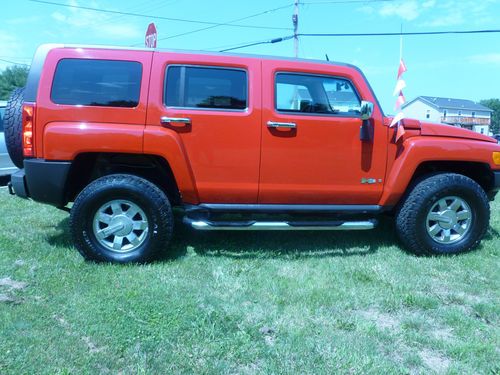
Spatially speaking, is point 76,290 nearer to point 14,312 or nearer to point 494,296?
point 14,312

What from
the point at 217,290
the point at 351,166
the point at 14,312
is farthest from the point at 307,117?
the point at 14,312

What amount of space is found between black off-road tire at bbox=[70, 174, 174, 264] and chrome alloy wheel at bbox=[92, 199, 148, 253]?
3cm

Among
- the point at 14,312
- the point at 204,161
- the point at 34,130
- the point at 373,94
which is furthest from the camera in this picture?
the point at 373,94

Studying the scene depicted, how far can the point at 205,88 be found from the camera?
13.7ft

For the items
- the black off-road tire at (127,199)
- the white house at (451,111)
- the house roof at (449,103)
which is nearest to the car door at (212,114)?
the black off-road tire at (127,199)

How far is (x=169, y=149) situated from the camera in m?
4.01

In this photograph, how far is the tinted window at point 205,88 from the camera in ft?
13.4

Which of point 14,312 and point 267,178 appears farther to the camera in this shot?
point 267,178

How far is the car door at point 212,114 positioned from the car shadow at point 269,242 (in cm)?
71

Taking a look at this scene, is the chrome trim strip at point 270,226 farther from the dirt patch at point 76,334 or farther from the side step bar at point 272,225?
the dirt patch at point 76,334

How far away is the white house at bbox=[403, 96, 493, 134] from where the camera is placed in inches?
2761

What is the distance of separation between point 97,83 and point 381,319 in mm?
3078

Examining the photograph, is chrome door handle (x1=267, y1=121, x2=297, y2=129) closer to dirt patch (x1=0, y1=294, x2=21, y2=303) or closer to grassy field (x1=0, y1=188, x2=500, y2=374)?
grassy field (x1=0, y1=188, x2=500, y2=374)

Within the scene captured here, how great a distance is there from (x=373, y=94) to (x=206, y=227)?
6.91ft
